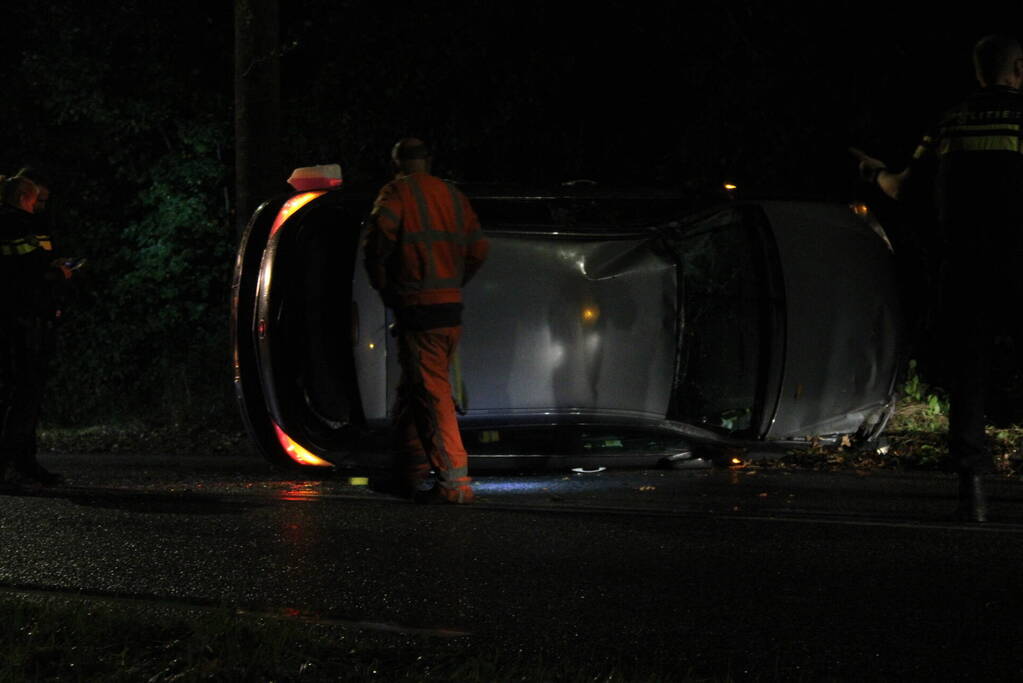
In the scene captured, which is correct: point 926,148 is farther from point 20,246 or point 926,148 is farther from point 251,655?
point 20,246

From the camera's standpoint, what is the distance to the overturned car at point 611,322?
8016mm

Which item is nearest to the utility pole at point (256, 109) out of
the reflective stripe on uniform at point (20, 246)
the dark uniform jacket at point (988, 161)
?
the reflective stripe on uniform at point (20, 246)

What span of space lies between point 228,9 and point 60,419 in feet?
16.2

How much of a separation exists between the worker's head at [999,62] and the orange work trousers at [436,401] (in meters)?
2.58

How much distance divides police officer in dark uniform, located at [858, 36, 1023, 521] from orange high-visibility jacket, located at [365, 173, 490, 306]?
211cm

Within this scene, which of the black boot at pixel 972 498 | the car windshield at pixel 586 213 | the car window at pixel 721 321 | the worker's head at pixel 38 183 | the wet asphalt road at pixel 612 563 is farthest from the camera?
the car window at pixel 721 321

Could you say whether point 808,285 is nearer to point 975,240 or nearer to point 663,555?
point 975,240

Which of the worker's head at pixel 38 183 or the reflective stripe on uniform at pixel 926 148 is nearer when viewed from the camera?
the reflective stripe on uniform at pixel 926 148

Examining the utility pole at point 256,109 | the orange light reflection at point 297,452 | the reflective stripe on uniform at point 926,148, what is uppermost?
the utility pole at point 256,109

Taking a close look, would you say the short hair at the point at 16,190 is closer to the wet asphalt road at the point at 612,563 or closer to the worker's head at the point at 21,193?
the worker's head at the point at 21,193

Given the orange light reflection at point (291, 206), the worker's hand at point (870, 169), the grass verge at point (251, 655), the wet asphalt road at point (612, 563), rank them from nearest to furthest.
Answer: the grass verge at point (251, 655), the wet asphalt road at point (612, 563), the worker's hand at point (870, 169), the orange light reflection at point (291, 206)

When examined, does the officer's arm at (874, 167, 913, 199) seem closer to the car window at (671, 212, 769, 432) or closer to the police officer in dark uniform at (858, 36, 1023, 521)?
the police officer in dark uniform at (858, 36, 1023, 521)

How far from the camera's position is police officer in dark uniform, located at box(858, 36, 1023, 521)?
5.95m

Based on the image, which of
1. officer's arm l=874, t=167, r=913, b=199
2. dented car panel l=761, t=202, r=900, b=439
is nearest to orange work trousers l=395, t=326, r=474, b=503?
dented car panel l=761, t=202, r=900, b=439
